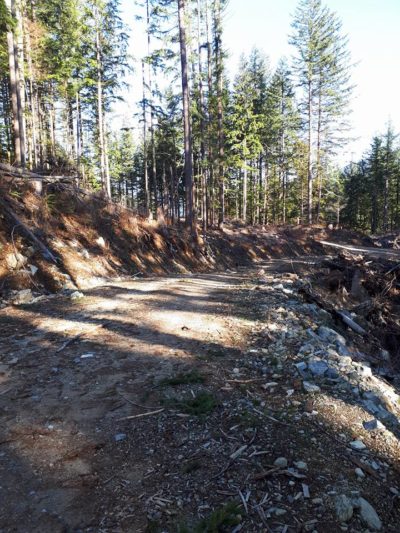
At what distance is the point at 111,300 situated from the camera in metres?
8.10

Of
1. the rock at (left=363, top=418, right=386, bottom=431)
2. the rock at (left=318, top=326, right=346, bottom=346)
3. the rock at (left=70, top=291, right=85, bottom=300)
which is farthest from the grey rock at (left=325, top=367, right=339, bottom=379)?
the rock at (left=70, top=291, right=85, bottom=300)

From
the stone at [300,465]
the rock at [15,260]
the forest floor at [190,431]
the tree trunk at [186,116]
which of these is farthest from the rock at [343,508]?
the tree trunk at [186,116]

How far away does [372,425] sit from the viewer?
3.61 m

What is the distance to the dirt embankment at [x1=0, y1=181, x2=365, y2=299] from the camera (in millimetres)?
8320

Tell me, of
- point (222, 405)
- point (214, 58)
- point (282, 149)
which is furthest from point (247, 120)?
point (222, 405)

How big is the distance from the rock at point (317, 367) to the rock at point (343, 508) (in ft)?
6.98

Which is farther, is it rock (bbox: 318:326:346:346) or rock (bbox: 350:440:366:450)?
rock (bbox: 318:326:346:346)

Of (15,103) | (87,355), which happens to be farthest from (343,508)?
(15,103)

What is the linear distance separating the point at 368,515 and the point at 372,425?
131 cm

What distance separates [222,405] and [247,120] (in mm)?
28086

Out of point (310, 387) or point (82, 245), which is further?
point (82, 245)

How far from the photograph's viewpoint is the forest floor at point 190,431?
242 cm

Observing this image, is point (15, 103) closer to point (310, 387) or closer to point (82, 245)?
point (82, 245)

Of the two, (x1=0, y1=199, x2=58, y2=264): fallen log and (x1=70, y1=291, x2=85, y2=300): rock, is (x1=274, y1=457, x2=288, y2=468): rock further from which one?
(x1=0, y1=199, x2=58, y2=264): fallen log
